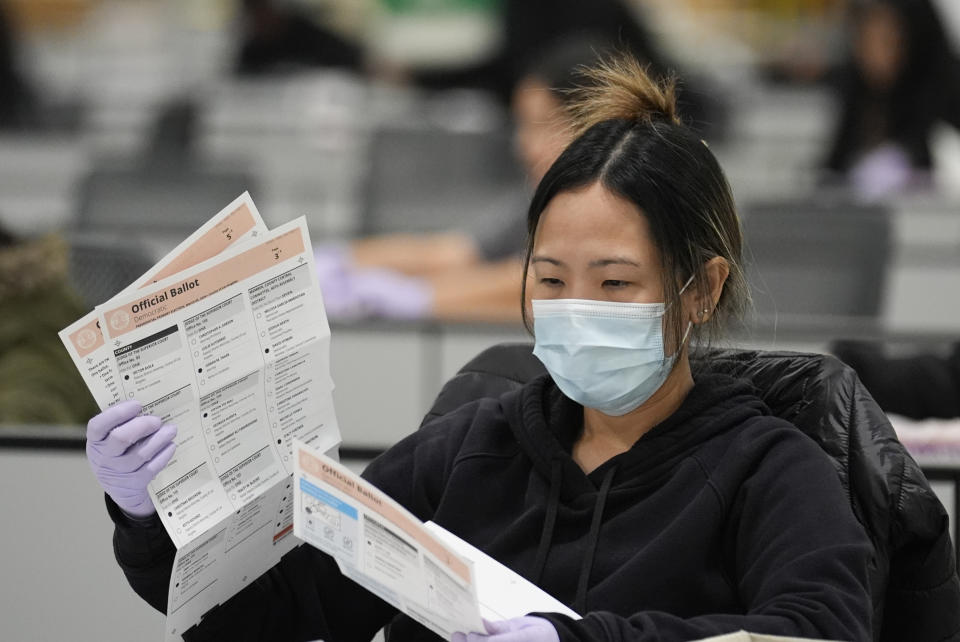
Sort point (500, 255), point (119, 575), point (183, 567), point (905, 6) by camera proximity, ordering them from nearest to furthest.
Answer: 1. point (183, 567)
2. point (119, 575)
3. point (500, 255)
4. point (905, 6)

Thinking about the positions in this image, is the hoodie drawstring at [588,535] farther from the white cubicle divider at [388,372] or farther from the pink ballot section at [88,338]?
the white cubicle divider at [388,372]

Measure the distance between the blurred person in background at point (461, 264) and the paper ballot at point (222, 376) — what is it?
2245 mm

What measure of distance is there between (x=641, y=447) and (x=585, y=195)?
0.99ft

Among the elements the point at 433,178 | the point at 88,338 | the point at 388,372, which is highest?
the point at 88,338

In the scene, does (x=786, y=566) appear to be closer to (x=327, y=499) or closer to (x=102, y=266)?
(x=327, y=499)

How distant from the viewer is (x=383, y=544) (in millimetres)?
1483

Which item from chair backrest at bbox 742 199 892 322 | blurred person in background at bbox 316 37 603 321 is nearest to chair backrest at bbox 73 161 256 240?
blurred person in background at bbox 316 37 603 321

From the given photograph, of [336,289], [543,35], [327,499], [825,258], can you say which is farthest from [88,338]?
[543,35]

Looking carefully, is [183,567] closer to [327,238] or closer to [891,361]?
[891,361]

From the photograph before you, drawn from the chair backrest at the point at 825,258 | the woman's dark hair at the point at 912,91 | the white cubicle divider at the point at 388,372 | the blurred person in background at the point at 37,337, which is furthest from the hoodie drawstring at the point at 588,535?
the woman's dark hair at the point at 912,91

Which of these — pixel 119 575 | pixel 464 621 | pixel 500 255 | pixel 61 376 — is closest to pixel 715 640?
pixel 464 621

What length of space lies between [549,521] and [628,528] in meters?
0.10

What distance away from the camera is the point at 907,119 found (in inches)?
221

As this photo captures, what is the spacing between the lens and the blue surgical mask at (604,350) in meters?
1.70
